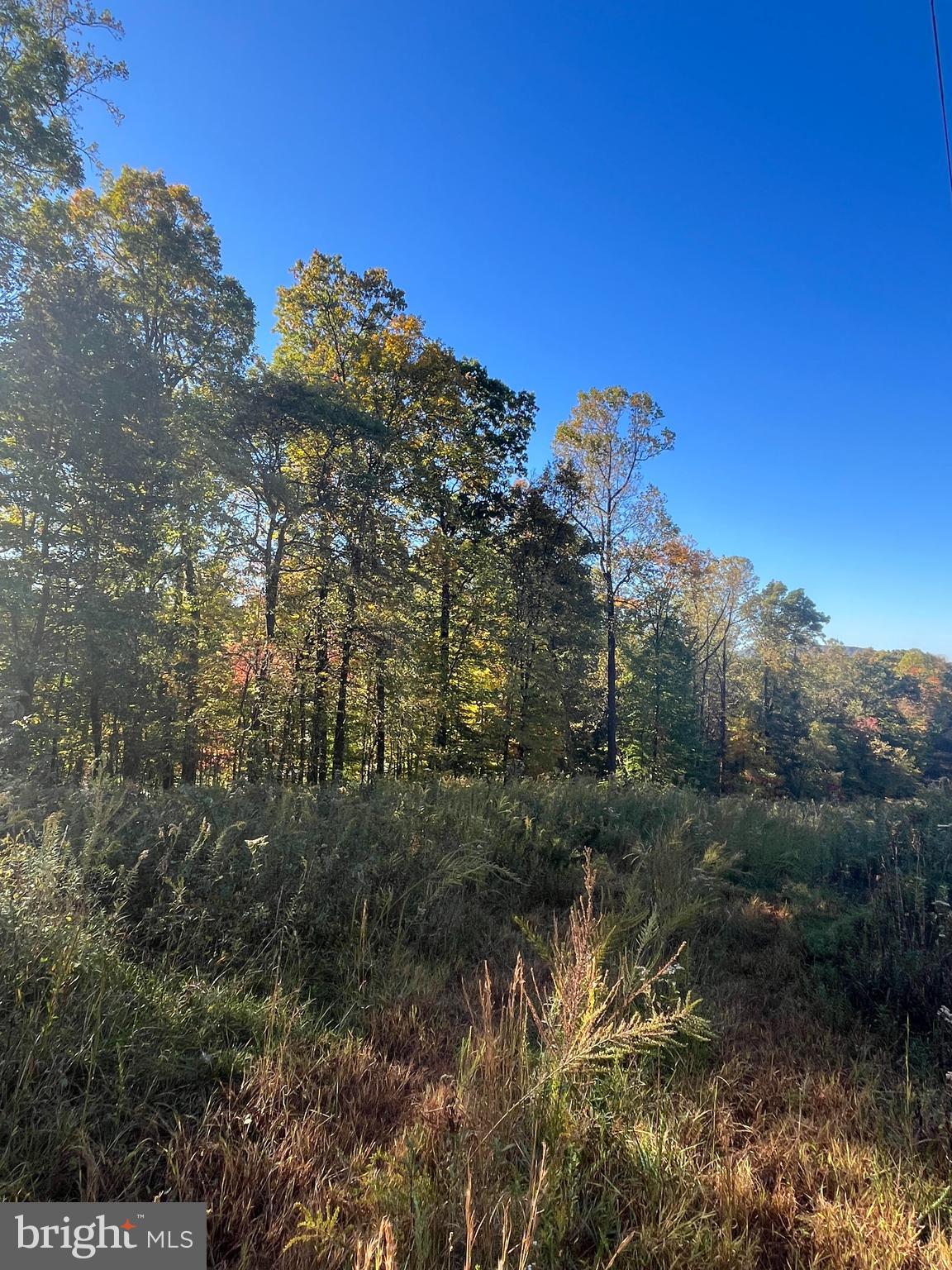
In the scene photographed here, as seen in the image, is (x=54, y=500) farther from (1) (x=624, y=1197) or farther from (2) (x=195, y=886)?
(1) (x=624, y=1197)

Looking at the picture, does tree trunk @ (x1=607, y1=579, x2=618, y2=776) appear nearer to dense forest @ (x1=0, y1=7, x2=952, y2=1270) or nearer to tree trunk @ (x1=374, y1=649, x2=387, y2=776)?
dense forest @ (x1=0, y1=7, x2=952, y2=1270)

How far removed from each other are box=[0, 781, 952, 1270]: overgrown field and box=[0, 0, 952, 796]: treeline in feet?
10.6

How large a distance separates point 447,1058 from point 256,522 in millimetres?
12017

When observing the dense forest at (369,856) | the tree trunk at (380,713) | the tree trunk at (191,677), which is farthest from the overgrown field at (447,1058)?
the tree trunk at (380,713)

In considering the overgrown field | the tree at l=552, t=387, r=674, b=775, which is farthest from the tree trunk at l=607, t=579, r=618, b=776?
the overgrown field

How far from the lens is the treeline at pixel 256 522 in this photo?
8.83 meters

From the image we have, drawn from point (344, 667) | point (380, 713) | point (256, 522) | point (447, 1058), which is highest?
point (256, 522)

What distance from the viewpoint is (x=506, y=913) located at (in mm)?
4324

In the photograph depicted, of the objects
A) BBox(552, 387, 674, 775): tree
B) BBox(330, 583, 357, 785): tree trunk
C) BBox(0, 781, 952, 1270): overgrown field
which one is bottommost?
BBox(0, 781, 952, 1270): overgrown field

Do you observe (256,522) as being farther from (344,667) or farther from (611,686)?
(611,686)

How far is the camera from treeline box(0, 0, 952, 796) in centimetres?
883

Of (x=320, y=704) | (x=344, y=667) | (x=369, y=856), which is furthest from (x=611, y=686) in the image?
(x=369, y=856)

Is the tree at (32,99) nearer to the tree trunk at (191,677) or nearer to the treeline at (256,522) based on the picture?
the treeline at (256,522)

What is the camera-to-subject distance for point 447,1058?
2.58 m
